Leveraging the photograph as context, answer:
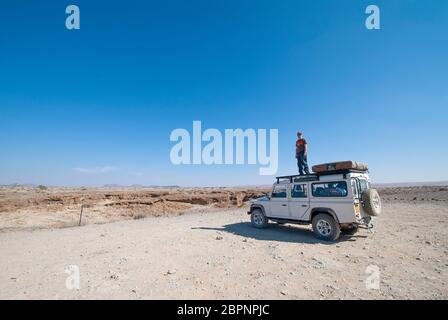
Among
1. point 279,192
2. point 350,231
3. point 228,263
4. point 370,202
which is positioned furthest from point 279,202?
point 228,263

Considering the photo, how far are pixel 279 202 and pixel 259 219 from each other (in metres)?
1.52

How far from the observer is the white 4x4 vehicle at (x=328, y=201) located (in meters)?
8.38

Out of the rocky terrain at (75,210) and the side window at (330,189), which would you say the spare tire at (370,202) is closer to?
the side window at (330,189)

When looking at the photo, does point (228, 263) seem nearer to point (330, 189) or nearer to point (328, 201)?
point (328, 201)

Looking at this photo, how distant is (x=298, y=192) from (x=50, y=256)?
9157 millimetres

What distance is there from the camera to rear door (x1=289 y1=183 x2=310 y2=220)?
A: 384 inches

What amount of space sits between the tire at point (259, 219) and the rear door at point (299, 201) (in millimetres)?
1549

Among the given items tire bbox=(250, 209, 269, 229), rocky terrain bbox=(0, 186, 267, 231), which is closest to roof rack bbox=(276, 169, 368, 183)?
tire bbox=(250, 209, 269, 229)

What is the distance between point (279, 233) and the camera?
→ 10391 mm

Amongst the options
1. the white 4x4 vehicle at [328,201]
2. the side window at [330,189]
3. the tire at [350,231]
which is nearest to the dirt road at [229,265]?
the tire at [350,231]

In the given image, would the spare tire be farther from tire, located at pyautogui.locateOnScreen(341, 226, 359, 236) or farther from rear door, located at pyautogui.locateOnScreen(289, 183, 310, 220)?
rear door, located at pyautogui.locateOnScreen(289, 183, 310, 220)
